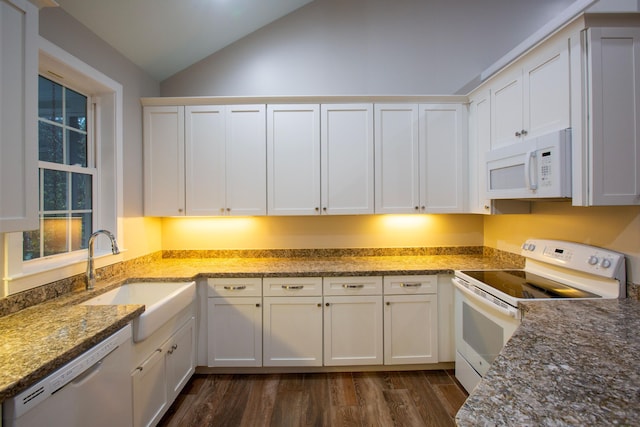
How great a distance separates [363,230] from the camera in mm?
2840

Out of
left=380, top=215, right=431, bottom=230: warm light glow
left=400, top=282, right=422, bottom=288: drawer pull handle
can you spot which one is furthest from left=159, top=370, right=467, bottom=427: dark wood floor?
left=380, top=215, right=431, bottom=230: warm light glow

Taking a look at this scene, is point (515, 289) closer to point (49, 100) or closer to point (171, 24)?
point (171, 24)

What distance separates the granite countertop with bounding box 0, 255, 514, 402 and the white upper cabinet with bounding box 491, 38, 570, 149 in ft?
3.69

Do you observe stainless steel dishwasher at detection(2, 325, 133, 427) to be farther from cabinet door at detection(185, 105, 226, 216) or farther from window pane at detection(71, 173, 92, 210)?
cabinet door at detection(185, 105, 226, 216)

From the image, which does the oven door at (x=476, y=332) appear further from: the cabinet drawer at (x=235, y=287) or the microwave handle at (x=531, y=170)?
the cabinet drawer at (x=235, y=287)

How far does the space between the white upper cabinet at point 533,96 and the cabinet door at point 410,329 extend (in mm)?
1397

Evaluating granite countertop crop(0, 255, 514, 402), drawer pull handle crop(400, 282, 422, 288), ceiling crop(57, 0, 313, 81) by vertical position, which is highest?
ceiling crop(57, 0, 313, 81)

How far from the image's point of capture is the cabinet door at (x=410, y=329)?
7.51 feet

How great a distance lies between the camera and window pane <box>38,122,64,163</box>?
175cm

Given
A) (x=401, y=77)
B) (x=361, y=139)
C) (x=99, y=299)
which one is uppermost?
(x=401, y=77)

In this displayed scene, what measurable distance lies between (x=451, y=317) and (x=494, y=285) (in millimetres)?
598

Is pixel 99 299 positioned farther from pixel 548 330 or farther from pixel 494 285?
pixel 494 285

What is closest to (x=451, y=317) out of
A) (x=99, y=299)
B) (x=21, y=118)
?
(x=99, y=299)

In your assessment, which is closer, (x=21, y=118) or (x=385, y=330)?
(x=21, y=118)
